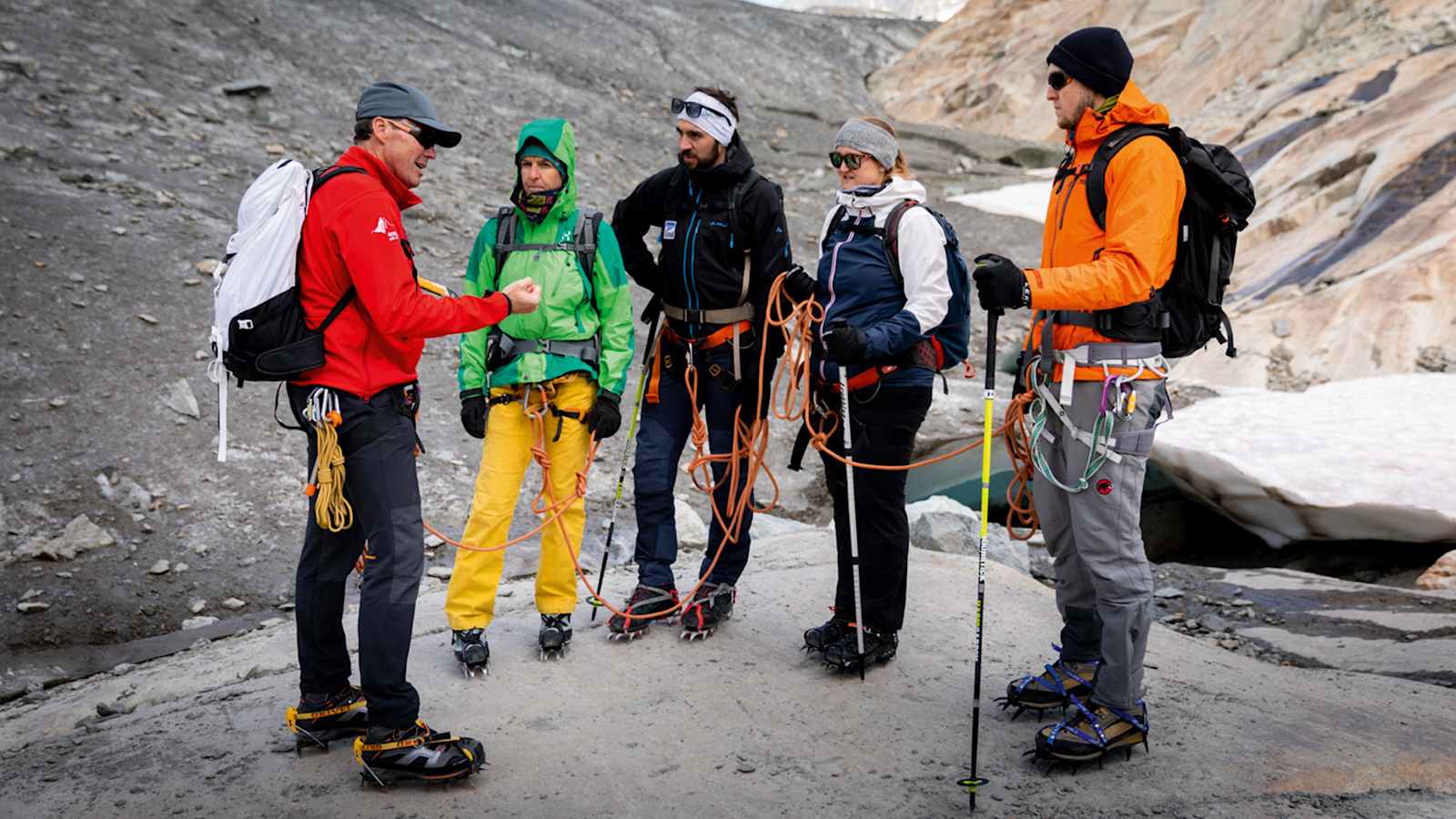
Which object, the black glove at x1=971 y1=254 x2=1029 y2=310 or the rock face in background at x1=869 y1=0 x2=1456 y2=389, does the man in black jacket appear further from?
the rock face in background at x1=869 y1=0 x2=1456 y2=389

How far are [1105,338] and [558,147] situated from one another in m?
2.21

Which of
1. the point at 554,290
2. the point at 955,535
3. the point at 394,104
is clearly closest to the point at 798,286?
the point at 554,290

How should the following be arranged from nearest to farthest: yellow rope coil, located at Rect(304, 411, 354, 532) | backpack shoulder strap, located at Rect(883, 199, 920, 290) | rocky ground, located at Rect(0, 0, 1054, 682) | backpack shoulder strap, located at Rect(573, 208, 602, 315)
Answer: yellow rope coil, located at Rect(304, 411, 354, 532), backpack shoulder strap, located at Rect(883, 199, 920, 290), backpack shoulder strap, located at Rect(573, 208, 602, 315), rocky ground, located at Rect(0, 0, 1054, 682)

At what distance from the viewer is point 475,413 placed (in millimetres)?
4496

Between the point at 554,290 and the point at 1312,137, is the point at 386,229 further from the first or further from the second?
the point at 1312,137

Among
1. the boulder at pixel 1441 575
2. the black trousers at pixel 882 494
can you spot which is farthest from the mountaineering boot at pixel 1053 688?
the boulder at pixel 1441 575

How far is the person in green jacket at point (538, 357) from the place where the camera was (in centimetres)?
445

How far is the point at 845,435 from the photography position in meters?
4.42

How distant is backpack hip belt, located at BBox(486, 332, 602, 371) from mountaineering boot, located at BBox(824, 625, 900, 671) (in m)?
1.56

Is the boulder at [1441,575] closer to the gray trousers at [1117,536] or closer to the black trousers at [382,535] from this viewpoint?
the gray trousers at [1117,536]

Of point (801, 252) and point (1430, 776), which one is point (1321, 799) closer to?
point (1430, 776)

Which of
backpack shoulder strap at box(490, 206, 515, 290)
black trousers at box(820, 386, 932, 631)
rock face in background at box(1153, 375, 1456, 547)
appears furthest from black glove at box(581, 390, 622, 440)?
rock face in background at box(1153, 375, 1456, 547)

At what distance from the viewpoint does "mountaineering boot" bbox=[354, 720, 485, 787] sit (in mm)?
3471

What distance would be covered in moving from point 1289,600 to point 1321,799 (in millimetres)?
3637
